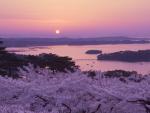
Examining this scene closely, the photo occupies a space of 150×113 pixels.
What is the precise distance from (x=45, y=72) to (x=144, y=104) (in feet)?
6.66

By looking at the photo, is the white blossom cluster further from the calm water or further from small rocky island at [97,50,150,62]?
small rocky island at [97,50,150,62]

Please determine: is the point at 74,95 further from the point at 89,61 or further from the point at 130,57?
the point at 130,57

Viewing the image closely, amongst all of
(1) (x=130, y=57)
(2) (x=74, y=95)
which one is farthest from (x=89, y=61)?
(2) (x=74, y=95)

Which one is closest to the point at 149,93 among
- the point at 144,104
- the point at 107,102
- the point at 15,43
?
the point at 144,104

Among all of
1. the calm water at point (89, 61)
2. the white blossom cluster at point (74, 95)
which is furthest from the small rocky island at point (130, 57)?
the white blossom cluster at point (74, 95)

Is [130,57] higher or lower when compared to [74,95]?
lower

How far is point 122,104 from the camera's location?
5445 mm

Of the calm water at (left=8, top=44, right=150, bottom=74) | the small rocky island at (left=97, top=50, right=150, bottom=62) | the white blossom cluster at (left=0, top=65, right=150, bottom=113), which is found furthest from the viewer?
the small rocky island at (left=97, top=50, right=150, bottom=62)

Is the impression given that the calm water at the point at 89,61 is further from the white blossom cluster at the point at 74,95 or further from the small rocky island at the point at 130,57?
the white blossom cluster at the point at 74,95

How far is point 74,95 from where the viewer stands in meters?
5.86

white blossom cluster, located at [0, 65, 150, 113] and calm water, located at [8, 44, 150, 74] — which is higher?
white blossom cluster, located at [0, 65, 150, 113]

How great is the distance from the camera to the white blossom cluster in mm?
5484

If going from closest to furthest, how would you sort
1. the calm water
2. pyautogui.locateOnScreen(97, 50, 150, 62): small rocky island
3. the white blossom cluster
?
the white blossom cluster, the calm water, pyautogui.locateOnScreen(97, 50, 150, 62): small rocky island

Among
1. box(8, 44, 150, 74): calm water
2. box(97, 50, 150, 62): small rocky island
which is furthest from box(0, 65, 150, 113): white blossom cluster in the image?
box(97, 50, 150, 62): small rocky island
